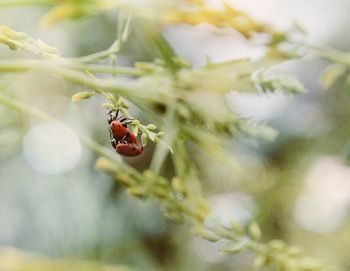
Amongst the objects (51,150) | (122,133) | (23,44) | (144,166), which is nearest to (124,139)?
(122,133)

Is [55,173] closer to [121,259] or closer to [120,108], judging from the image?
[121,259]

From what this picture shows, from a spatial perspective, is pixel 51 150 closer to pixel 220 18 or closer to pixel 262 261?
pixel 262 261

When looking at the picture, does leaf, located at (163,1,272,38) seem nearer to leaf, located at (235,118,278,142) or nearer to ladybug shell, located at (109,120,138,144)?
leaf, located at (235,118,278,142)

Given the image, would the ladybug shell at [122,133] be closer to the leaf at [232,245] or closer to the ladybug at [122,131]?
the ladybug at [122,131]

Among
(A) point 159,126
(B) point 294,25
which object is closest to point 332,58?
(B) point 294,25

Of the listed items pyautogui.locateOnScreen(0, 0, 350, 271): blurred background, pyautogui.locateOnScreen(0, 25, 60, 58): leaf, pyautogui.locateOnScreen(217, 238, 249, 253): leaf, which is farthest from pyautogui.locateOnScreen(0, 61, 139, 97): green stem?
pyautogui.locateOnScreen(0, 0, 350, 271): blurred background

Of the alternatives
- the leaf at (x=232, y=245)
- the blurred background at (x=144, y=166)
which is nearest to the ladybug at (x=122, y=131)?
the leaf at (x=232, y=245)
